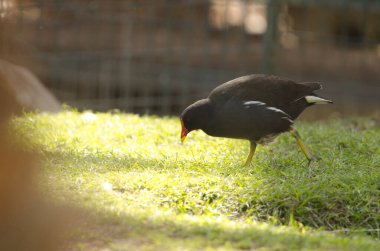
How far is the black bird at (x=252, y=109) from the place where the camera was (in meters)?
5.21

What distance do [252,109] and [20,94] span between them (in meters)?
3.57

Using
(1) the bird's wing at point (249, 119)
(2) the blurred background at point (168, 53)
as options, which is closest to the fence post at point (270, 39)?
(2) the blurred background at point (168, 53)

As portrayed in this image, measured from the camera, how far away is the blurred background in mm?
9906

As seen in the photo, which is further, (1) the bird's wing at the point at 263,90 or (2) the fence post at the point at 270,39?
(2) the fence post at the point at 270,39

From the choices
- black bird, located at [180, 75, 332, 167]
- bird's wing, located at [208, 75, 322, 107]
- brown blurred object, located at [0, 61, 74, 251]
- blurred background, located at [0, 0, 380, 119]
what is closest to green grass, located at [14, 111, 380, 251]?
brown blurred object, located at [0, 61, 74, 251]

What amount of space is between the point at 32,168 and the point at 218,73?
5.32 metres

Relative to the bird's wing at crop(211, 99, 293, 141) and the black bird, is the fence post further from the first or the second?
the bird's wing at crop(211, 99, 293, 141)

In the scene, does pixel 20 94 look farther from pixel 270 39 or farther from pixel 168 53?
pixel 270 39

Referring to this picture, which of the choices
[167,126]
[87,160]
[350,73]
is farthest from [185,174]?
[350,73]

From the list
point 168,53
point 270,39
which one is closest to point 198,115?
point 168,53

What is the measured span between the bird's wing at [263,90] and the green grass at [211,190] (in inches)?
20.7

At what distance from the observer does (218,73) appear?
397 inches

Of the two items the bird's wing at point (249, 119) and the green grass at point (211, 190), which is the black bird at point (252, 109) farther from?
the green grass at point (211, 190)

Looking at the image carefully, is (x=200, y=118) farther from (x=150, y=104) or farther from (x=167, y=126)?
(x=150, y=104)
